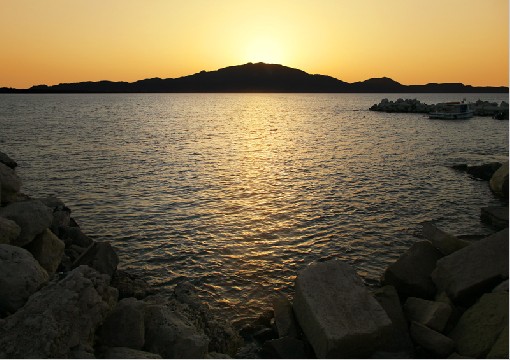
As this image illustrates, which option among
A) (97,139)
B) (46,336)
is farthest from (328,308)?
(97,139)

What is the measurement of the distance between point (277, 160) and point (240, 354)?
35.4 m

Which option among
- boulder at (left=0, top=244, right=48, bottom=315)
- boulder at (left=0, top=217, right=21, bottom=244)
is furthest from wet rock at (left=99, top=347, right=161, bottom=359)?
boulder at (left=0, top=217, right=21, bottom=244)

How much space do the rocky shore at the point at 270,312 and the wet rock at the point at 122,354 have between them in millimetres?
27

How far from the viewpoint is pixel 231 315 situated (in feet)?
42.4

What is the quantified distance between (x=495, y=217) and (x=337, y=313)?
14.9 meters

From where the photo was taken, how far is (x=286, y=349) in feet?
33.6

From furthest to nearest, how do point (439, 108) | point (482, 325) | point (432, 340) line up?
point (439, 108) → point (432, 340) → point (482, 325)

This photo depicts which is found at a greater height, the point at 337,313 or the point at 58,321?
the point at 58,321

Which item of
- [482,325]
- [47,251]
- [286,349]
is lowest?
[286,349]

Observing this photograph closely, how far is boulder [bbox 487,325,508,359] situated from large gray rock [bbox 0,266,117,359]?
7.91m

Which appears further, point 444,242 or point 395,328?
point 444,242

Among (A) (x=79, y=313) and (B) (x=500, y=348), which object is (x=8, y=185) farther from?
(B) (x=500, y=348)

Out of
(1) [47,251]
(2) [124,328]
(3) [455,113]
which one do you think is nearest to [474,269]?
→ (2) [124,328]

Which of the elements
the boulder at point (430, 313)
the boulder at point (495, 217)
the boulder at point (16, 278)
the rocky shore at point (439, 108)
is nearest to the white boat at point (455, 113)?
the rocky shore at point (439, 108)
